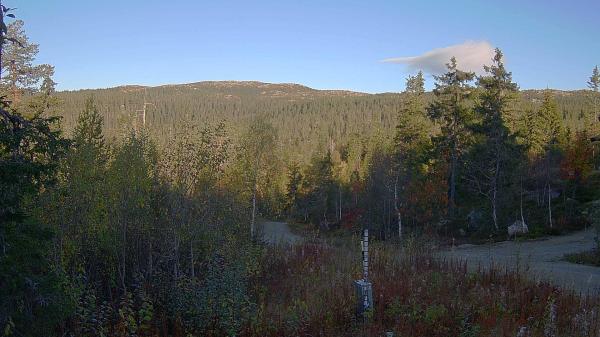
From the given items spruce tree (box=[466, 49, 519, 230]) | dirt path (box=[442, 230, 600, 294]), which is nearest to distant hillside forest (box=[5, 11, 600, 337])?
dirt path (box=[442, 230, 600, 294])

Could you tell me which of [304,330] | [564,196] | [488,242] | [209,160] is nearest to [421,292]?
[304,330]

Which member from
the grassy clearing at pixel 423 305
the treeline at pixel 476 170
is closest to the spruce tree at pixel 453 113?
the treeline at pixel 476 170

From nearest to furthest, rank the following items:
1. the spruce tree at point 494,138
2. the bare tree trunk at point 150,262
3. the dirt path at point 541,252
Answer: the bare tree trunk at point 150,262 < the dirt path at point 541,252 < the spruce tree at point 494,138

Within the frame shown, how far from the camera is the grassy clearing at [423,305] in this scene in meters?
6.34

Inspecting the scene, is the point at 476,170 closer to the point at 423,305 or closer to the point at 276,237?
the point at 276,237

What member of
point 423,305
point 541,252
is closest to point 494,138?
point 541,252

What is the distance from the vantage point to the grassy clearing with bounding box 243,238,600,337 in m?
6.34

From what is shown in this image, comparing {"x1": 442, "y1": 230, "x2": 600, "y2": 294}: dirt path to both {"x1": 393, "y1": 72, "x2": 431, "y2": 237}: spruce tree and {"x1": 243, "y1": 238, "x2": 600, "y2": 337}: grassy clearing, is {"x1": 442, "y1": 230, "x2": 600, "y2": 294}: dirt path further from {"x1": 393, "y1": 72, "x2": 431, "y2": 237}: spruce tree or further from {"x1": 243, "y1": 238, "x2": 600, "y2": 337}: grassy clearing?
{"x1": 393, "y1": 72, "x2": 431, "y2": 237}: spruce tree

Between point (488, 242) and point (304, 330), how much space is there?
21.6 m

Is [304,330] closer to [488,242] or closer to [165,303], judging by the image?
[165,303]

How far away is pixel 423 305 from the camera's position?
7.37 metres

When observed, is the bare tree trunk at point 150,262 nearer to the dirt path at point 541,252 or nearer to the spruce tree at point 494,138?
the dirt path at point 541,252

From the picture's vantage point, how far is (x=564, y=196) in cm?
3052

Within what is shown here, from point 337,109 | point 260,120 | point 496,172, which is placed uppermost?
point 337,109
